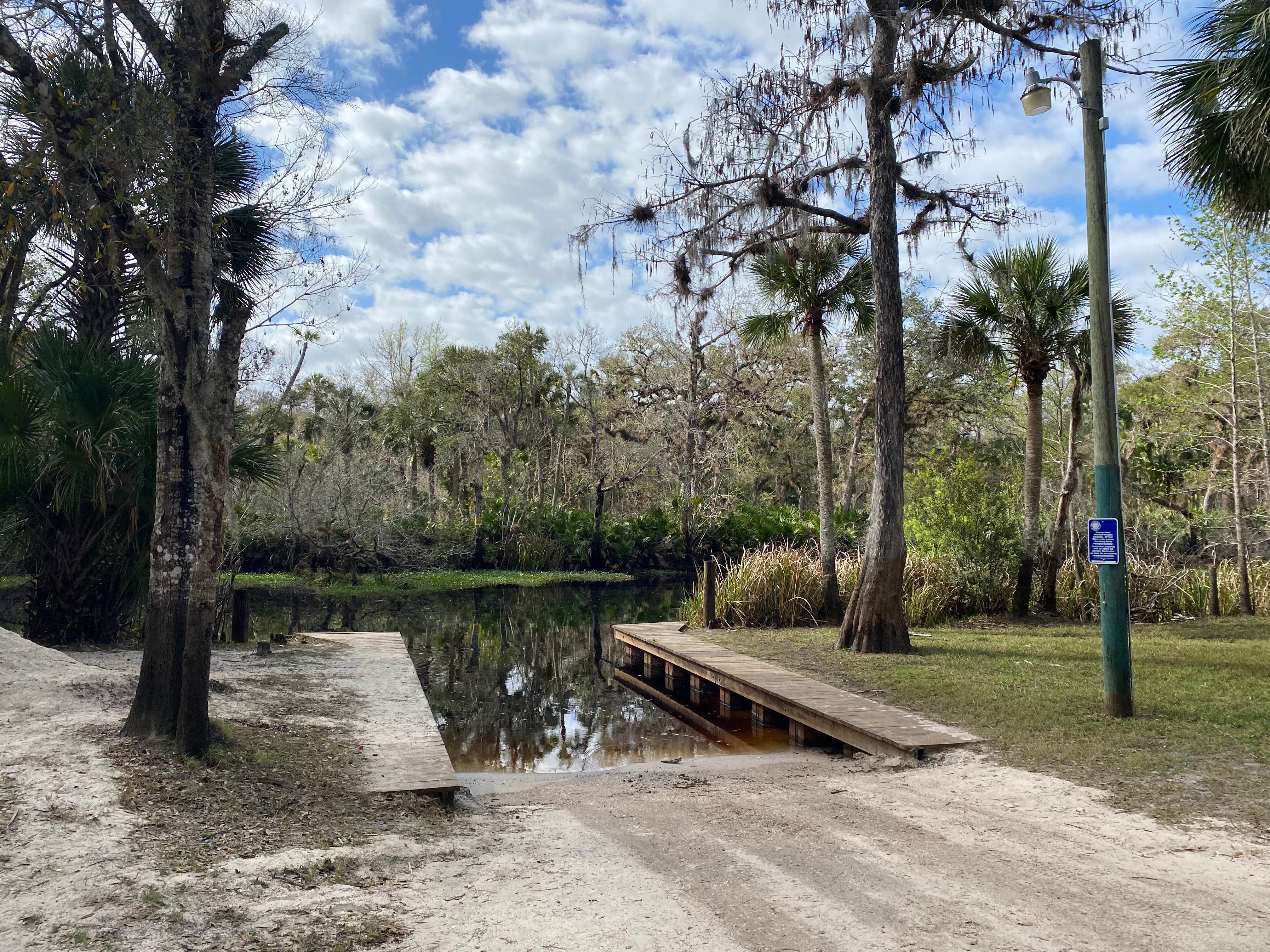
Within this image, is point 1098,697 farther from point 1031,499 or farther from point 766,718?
point 1031,499

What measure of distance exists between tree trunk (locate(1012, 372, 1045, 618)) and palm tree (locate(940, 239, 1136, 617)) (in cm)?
1

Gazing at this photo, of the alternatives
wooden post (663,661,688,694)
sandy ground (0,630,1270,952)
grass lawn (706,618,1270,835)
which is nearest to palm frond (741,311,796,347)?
grass lawn (706,618,1270,835)

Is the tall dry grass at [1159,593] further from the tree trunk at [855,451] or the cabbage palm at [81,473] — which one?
the tree trunk at [855,451]

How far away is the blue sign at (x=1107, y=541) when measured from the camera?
6879 millimetres

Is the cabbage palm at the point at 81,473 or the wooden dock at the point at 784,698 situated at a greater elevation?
the cabbage palm at the point at 81,473

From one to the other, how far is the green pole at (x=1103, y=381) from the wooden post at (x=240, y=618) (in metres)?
10.4

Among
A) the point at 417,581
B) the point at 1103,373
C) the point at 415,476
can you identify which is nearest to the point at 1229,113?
the point at 1103,373

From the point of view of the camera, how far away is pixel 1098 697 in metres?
8.09

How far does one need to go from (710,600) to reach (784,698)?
601cm

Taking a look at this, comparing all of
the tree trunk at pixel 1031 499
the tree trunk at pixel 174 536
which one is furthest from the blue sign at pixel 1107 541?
the tree trunk at pixel 1031 499

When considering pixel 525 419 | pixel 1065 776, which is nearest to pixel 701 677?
pixel 1065 776

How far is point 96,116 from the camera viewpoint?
18.3 feet

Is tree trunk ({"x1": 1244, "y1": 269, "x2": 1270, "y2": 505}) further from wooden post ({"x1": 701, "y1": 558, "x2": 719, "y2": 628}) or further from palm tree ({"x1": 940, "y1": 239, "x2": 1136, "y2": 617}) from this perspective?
wooden post ({"x1": 701, "y1": 558, "x2": 719, "y2": 628})

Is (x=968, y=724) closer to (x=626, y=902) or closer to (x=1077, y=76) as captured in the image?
(x=626, y=902)
